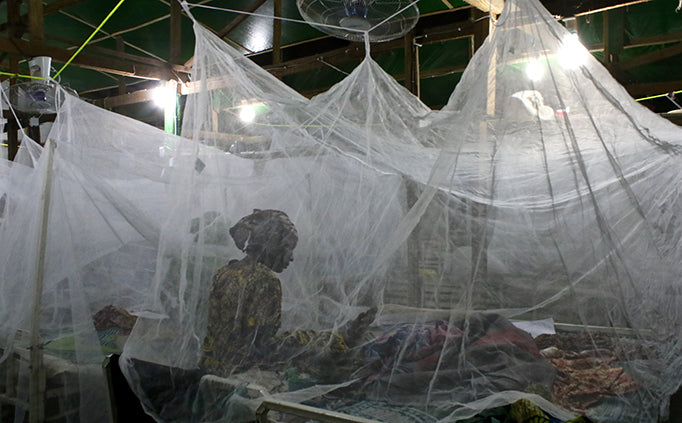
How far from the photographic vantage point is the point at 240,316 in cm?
259

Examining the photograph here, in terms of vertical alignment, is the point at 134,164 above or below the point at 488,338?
above

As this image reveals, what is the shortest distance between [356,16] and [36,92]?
3470 mm

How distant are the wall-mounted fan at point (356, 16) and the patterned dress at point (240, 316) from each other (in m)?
1.69

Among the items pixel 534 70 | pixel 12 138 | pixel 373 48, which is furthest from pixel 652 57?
pixel 12 138

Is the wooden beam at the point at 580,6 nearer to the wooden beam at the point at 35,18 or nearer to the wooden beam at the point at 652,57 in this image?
the wooden beam at the point at 652,57

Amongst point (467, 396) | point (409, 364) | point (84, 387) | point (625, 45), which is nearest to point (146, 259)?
point (84, 387)

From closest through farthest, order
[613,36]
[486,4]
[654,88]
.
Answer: [486,4] → [654,88] → [613,36]

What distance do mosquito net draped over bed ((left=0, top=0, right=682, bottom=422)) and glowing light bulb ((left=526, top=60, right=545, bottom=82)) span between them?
10 mm

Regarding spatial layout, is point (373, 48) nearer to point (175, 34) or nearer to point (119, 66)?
point (175, 34)

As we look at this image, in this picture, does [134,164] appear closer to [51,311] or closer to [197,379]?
[51,311]

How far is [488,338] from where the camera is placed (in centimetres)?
231

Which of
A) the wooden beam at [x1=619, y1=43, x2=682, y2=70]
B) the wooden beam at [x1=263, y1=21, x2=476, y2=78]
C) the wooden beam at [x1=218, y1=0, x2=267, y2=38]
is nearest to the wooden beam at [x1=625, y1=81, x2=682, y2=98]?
the wooden beam at [x1=619, y1=43, x2=682, y2=70]

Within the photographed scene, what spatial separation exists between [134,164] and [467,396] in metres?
3.04

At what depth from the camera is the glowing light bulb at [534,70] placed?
219 centimetres
